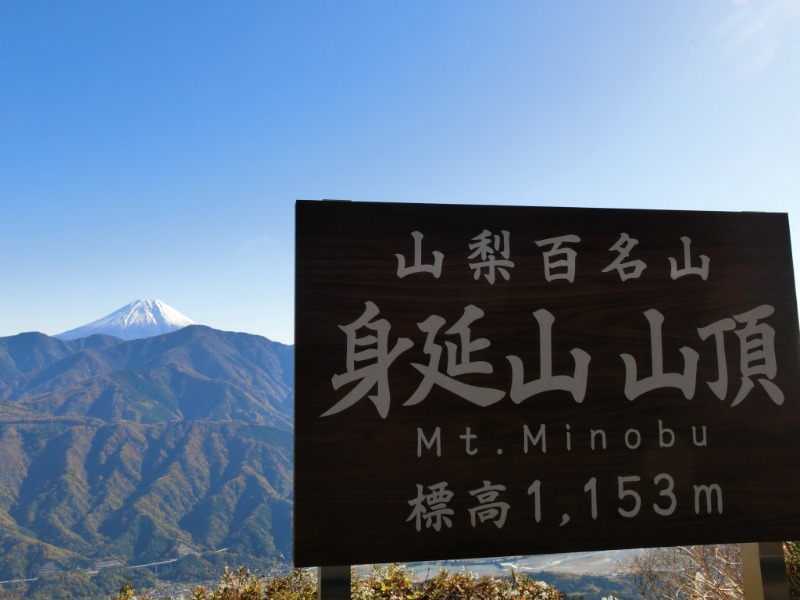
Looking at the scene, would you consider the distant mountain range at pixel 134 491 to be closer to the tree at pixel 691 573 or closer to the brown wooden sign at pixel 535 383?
the tree at pixel 691 573

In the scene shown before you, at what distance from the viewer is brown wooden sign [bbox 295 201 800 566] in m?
2.84

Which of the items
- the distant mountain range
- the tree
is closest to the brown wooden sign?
the tree

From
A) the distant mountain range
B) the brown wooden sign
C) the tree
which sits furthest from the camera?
the distant mountain range

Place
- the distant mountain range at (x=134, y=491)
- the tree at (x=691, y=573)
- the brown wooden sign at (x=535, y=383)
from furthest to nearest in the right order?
the distant mountain range at (x=134, y=491), the tree at (x=691, y=573), the brown wooden sign at (x=535, y=383)

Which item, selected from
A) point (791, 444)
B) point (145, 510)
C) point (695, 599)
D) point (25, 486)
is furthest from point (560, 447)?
point (25, 486)

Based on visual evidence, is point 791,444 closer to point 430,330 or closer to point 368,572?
point 430,330

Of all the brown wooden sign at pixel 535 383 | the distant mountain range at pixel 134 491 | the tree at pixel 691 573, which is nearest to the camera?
the brown wooden sign at pixel 535 383

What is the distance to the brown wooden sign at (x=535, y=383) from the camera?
284cm

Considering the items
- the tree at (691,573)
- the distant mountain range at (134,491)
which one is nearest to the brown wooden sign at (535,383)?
the tree at (691,573)

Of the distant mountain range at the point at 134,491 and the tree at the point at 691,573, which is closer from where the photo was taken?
the tree at the point at 691,573

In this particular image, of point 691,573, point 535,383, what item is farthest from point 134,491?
point 535,383

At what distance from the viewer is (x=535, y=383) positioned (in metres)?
2.99

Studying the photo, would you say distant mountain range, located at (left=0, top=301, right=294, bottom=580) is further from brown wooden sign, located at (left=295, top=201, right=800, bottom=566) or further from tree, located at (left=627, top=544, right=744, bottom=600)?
brown wooden sign, located at (left=295, top=201, right=800, bottom=566)

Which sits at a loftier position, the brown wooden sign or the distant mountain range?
the brown wooden sign
